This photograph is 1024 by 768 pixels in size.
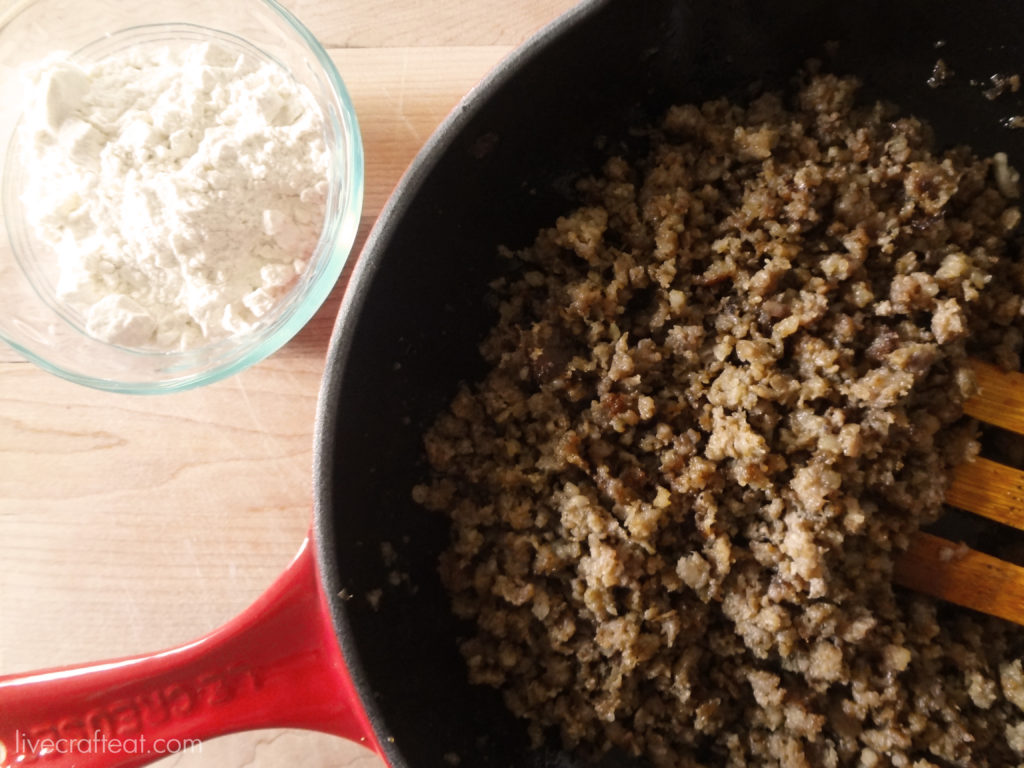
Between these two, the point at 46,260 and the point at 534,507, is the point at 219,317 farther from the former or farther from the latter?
the point at 534,507

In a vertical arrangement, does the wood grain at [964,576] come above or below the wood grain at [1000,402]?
below

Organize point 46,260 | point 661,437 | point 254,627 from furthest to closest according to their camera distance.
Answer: point 46,260 < point 661,437 < point 254,627

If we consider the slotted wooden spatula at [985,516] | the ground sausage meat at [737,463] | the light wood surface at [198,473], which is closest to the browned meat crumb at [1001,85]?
the ground sausage meat at [737,463]

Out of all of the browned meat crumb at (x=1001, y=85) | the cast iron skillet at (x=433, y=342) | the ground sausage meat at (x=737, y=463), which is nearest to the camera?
the cast iron skillet at (x=433, y=342)

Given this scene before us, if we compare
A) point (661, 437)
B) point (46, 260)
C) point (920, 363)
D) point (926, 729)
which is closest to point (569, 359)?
point (661, 437)

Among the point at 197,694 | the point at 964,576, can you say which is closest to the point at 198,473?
the point at 197,694

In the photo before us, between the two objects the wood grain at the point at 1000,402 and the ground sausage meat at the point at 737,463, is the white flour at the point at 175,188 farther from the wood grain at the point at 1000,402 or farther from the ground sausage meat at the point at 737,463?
the wood grain at the point at 1000,402
